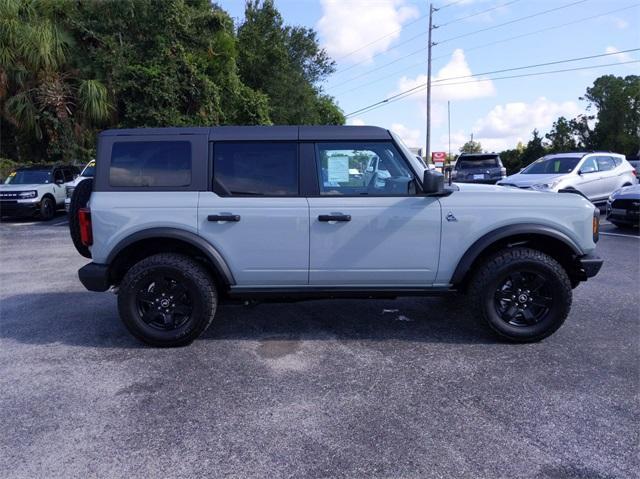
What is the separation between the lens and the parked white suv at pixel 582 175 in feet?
40.7

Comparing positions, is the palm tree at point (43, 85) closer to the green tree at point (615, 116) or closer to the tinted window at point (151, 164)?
the tinted window at point (151, 164)

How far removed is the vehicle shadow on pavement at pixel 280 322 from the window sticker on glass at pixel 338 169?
1.42 m

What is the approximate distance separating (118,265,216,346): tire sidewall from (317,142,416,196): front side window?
136 cm

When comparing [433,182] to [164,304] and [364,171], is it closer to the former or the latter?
[364,171]

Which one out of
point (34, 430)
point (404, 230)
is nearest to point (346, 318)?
point (404, 230)

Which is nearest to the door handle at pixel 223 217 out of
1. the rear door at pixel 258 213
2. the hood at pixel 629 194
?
the rear door at pixel 258 213

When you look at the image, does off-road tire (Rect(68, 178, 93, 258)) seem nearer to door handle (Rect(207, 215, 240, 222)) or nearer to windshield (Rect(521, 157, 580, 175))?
door handle (Rect(207, 215, 240, 222))

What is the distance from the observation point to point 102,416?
124 inches

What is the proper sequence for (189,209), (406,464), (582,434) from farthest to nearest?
1. (189,209)
2. (582,434)
3. (406,464)

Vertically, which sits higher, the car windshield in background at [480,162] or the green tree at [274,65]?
the green tree at [274,65]

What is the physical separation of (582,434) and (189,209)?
3197 mm

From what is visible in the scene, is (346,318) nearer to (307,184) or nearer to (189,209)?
(307,184)

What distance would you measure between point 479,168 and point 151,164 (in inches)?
620

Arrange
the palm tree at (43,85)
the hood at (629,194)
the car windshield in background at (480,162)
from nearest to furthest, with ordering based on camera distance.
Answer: the hood at (629,194) → the palm tree at (43,85) → the car windshield in background at (480,162)
